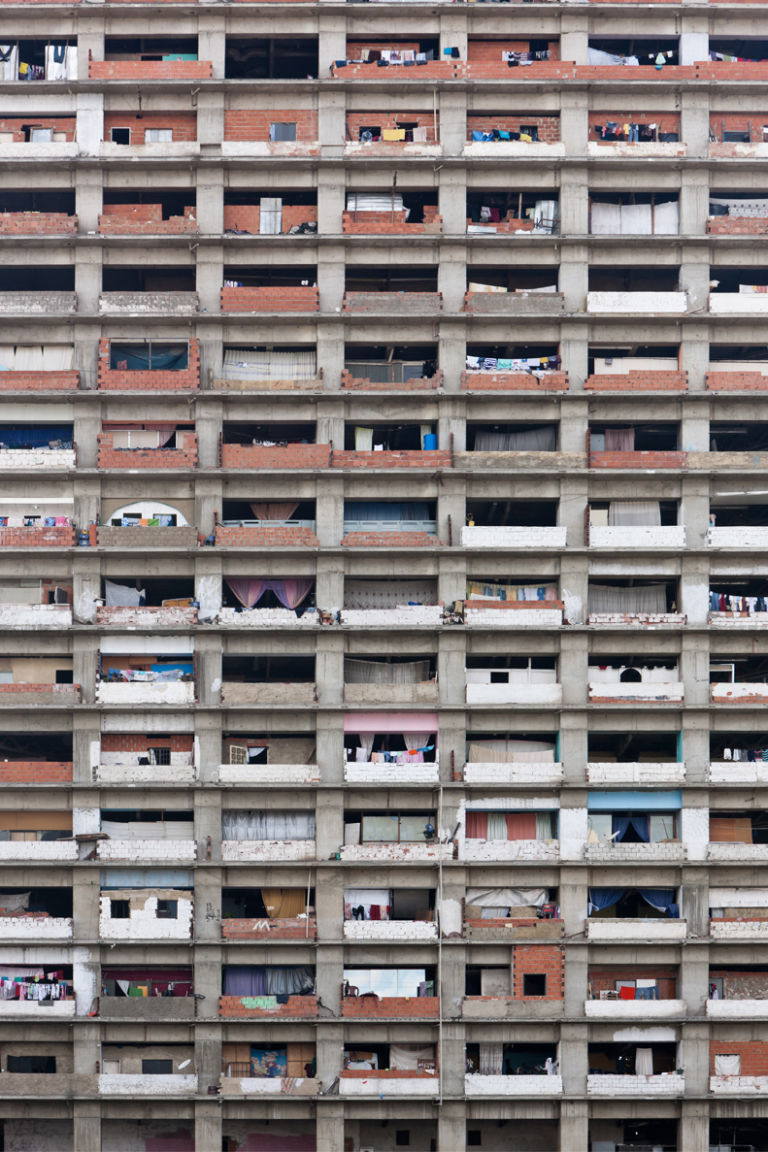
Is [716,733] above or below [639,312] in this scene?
below

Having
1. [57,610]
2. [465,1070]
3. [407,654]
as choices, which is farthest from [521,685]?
[57,610]

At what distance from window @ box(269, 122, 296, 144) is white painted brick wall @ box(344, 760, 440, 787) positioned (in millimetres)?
22004

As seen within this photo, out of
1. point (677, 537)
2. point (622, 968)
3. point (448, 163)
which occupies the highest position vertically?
point (448, 163)

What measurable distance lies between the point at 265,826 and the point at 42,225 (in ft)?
73.0

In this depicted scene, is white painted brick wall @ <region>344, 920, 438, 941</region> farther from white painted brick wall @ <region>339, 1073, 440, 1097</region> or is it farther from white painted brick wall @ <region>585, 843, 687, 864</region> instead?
white painted brick wall @ <region>585, 843, 687, 864</region>

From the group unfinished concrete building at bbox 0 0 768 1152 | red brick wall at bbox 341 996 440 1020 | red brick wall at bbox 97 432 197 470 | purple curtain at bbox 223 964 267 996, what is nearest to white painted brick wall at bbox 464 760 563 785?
unfinished concrete building at bbox 0 0 768 1152

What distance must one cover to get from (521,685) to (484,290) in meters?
13.9

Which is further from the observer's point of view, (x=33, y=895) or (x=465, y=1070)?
(x=33, y=895)

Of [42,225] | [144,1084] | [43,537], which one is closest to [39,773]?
[43,537]

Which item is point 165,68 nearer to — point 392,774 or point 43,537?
point 43,537

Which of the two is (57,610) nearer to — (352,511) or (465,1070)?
(352,511)

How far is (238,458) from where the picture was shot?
143 feet

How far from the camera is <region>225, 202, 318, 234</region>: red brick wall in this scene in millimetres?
44688

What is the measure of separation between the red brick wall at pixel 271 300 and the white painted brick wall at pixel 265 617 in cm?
1048
